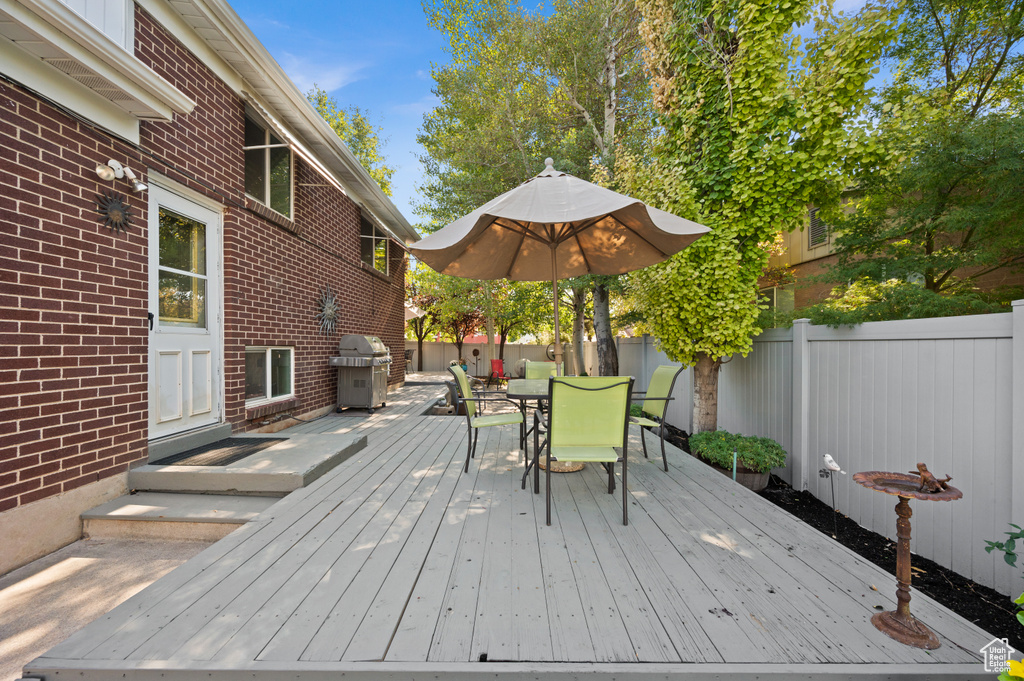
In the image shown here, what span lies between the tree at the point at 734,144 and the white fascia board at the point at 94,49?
4.16 metres

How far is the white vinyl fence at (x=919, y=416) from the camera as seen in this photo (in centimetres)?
203

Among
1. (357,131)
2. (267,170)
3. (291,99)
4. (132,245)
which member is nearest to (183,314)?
(132,245)

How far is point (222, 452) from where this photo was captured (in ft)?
11.4

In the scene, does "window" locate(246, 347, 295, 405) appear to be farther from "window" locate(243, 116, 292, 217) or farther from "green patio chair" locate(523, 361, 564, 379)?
"green patio chair" locate(523, 361, 564, 379)

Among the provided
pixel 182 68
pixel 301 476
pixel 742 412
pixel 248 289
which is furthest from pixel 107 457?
pixel 742 412

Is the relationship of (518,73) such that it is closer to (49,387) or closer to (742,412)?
(742,412)

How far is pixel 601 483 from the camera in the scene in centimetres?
338

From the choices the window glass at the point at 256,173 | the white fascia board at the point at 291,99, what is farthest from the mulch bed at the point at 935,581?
the window glass at the point at 256,173

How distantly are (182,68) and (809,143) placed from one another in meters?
5.49

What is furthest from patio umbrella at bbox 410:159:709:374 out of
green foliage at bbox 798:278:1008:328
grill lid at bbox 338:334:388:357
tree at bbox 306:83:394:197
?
tree at bbox 306:83:394:197

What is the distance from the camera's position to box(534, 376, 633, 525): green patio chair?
2.64m

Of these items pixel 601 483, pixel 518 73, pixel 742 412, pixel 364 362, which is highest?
pixel 518 73

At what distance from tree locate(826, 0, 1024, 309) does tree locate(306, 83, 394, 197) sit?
14.6 m

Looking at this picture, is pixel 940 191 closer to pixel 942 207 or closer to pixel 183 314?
pixel 942 207
